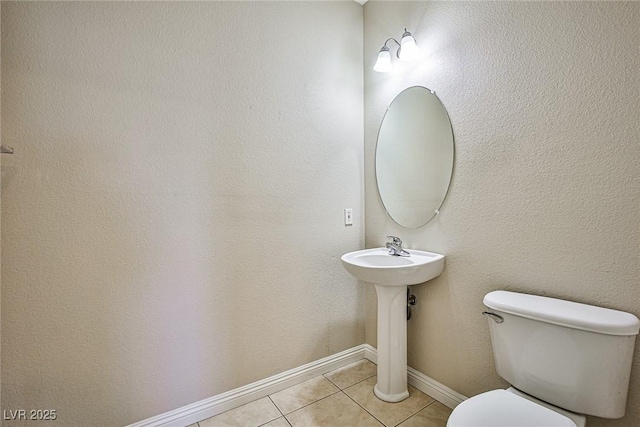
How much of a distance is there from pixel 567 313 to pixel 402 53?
1.47 meters

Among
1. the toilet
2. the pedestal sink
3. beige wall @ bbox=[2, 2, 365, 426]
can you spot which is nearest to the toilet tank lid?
the toilet

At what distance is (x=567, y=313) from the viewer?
40.6 inches

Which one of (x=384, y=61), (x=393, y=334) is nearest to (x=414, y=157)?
(x=384, y=61)

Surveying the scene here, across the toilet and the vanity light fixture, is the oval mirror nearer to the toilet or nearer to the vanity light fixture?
the vanity light fixture

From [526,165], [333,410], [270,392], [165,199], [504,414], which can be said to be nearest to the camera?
[504,414]

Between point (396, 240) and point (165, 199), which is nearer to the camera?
point (165, 199)

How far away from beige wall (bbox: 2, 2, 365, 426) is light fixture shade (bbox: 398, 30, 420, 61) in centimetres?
45

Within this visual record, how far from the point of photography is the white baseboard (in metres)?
1.47

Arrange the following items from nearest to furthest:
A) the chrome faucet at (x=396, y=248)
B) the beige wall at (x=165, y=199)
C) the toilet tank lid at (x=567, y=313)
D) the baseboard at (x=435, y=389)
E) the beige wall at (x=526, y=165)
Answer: the toilet tank lid at (x=567, y=313), the beige wall at (x=526, y=165), the beige wall at (x=165, y=199), the baseboard at (x=435, y=389), the chrome faucet at (x=396, y=248)

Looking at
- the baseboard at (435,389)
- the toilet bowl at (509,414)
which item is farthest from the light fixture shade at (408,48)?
the baseboard at (435,389)

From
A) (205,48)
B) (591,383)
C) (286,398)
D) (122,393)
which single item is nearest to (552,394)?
(591,383)

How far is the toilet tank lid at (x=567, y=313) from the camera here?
0.94 m

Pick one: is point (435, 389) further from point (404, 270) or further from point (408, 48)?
point (408, 48)

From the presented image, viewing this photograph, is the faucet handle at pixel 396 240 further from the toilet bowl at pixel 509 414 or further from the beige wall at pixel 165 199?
the toilet bowl at pixel 509 414
